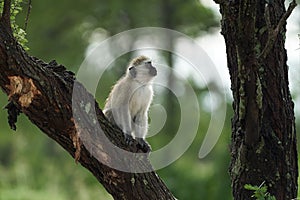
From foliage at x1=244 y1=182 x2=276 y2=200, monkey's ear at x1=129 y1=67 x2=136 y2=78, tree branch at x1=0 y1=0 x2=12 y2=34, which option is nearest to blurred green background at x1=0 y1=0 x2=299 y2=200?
monkey's ear at x1=129 y1=67 x2=136 y2=78

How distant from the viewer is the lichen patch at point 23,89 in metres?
2.57

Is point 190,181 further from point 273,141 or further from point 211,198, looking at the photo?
point 273,141

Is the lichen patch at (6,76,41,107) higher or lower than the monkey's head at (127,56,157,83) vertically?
lower

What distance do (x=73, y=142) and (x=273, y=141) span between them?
790mm

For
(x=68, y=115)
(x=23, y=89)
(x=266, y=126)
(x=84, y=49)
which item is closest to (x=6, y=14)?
(x=23, y=89)

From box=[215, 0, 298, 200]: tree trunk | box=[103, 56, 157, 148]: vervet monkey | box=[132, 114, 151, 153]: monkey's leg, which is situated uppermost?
box=[103, 56, 157, 148]: vervet monkey

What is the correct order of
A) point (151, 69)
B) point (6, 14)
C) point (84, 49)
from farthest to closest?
point (84, 49), point (151, 69), point (6, 14)

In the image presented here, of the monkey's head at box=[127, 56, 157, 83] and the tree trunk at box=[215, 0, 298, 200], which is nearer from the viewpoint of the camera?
the tree trunk at box=[215, 0, 298, 200]

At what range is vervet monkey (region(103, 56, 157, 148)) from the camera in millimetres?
3787

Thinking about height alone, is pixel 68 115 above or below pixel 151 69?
below

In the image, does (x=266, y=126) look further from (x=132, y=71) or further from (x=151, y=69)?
(x=132, y=71)

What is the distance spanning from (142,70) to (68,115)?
4.02 feet

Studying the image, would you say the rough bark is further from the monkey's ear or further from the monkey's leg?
the monkey's ear

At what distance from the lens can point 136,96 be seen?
3.84 m
